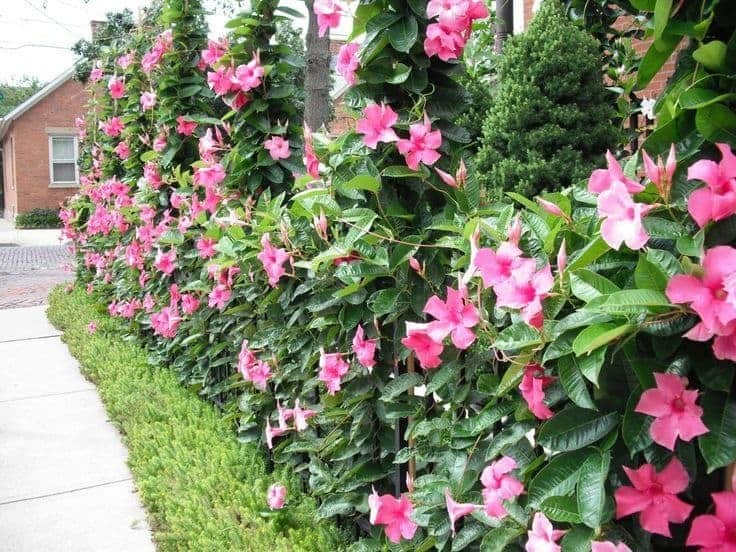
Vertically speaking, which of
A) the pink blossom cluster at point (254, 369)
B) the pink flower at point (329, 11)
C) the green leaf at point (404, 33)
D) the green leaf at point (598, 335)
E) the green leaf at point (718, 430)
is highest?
the pink flower at point (329, 11)

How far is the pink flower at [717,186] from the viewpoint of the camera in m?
0.96

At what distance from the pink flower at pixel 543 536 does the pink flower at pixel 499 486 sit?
14 centimetres

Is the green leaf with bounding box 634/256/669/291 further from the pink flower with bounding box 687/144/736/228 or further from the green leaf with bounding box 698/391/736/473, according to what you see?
the green leaf with bounding box 698/391/736/473

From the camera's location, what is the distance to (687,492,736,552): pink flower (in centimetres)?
106

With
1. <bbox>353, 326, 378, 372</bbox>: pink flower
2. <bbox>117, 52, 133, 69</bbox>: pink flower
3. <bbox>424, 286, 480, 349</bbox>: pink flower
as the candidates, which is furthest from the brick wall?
<bbox>424, 286, 480, 349</bbox>: pink flower

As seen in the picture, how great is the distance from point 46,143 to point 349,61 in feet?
92.3

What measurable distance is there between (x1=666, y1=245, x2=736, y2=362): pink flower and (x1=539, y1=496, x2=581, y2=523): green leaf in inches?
16.5

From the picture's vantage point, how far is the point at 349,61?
80.0 inches

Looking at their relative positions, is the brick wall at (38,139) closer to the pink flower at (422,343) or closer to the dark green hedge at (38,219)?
the dark green hedge at (38,219)

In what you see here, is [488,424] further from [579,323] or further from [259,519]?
[259,519]

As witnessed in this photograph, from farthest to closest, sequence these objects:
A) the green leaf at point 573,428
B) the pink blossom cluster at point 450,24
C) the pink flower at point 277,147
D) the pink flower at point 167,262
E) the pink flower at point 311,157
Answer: the pink flower at point 167,262 < the pink flower at point 277,147 < the pink flower at point 311,157 < the pink blossom cluster at point 450,24 < the green leaf at point 573,428

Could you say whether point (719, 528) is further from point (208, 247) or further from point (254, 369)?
point (208, 247)

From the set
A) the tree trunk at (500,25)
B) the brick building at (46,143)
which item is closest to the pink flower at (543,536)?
the tree trunk at (500,25)

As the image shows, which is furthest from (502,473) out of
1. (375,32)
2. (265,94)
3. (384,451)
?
(265,94)
